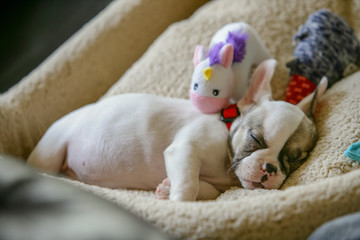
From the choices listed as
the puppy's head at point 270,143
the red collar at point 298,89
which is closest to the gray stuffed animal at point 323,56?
the red collar at point 298,89

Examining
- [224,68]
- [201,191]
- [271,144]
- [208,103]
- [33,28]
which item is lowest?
[201,191]

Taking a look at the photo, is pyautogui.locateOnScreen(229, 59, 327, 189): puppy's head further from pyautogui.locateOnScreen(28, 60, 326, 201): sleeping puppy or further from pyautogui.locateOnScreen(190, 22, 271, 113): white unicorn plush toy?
pyautogui.locateOnScreen(190, 22, 271, 113): white unicorn plush toy

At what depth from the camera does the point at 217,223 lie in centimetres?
76

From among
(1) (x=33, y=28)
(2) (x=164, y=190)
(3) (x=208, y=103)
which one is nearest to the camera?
(2) (x=164, y=190)

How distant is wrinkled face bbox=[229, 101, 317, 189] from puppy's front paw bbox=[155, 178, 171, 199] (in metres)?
0.23

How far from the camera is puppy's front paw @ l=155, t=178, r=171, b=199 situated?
3.92ft

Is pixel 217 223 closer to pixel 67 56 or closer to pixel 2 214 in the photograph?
pixel 2 214

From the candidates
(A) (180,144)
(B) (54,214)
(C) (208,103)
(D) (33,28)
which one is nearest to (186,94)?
(C) (208,103)

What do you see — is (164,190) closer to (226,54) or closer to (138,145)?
(138,145)

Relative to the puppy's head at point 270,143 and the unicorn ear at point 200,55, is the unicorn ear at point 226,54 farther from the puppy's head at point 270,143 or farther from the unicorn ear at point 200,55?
the puppy's head at point 270,143

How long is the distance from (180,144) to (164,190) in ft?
0.54

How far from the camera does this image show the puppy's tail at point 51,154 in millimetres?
1427

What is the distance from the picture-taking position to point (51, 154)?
1427mm

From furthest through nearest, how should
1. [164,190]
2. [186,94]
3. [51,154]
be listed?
[186,94]
[51,154]
[164,190]
